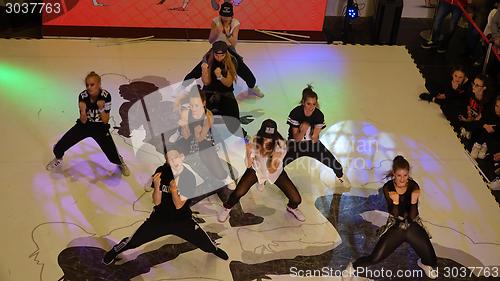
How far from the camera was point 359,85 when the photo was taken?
8188mm

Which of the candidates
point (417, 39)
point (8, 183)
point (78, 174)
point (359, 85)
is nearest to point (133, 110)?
point (78, 174)

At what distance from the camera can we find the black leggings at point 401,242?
17.3 ft

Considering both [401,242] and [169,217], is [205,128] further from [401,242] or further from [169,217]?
[401,242]

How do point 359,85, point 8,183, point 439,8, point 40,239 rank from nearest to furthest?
point 40,239 < point 8,183 < point 359,85 < point 439,8

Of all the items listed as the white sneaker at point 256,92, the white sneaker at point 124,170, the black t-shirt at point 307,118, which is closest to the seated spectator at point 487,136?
the black t-shirt at point 307,118

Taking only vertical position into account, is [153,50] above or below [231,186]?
above

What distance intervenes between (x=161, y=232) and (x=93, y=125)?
4.57ft

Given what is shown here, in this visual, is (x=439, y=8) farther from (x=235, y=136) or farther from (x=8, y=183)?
(x=8, y=183)

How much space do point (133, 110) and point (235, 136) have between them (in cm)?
118

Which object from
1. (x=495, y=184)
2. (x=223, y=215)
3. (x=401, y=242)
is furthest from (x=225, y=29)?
(x=495, y=184)

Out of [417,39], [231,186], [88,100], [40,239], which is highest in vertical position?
[417,39]

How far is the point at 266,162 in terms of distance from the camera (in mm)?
5797

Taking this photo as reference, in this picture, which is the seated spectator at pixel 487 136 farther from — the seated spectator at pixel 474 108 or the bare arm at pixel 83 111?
the bare arm at pixel 83 111

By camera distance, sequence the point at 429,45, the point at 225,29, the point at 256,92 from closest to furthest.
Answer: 1. the point at 225,29
2. the point at 256,92
3. the point at 429,45
